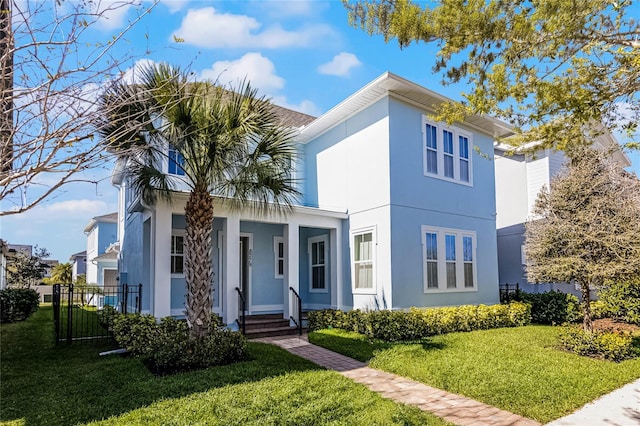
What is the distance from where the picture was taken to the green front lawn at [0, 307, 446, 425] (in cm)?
523

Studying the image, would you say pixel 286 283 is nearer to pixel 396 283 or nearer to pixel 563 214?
pixel 396 283

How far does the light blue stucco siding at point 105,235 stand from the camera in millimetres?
26891

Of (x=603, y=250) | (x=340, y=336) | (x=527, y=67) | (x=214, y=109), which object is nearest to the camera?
(x=527, y=67)

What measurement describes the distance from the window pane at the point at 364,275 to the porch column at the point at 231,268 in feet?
11.9

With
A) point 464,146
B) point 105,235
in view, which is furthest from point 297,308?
point 105,235

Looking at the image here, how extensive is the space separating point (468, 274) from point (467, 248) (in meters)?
0.82

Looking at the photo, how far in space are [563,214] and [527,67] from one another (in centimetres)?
489

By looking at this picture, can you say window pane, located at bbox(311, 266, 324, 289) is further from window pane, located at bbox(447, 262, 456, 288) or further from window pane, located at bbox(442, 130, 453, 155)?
window pane, located at bbox(442, 130, 453, 155)

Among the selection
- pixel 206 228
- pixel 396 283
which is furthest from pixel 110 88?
pixel 396 283

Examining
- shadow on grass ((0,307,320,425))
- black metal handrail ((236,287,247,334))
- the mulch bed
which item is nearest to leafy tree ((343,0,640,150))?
shadow on grass ((0,307,320,425))

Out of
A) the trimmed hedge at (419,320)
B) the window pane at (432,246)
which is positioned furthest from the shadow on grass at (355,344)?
the window pane at (432,246)

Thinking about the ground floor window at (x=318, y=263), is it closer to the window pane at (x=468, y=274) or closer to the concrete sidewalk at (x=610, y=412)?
the window pane at (x=468, y=274)

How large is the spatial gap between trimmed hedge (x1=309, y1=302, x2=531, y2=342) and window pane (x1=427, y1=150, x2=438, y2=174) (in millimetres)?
4085

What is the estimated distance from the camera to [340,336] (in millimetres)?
10523
